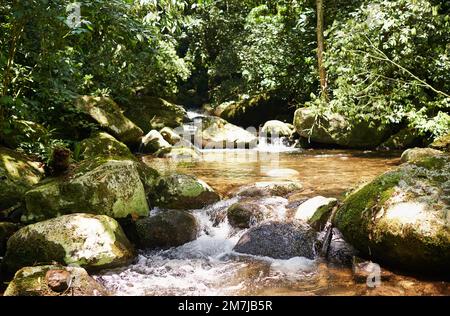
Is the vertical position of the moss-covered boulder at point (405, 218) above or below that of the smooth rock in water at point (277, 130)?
below

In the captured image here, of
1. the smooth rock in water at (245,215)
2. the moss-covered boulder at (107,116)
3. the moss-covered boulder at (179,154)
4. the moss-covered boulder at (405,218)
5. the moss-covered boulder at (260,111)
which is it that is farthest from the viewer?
the moss-covered boulder at (260,111)

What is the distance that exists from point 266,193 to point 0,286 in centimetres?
410

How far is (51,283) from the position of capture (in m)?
3.29

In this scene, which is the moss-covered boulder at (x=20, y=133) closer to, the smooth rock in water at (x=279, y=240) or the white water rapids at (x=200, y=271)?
the white water rapids at (x=200, y=271)

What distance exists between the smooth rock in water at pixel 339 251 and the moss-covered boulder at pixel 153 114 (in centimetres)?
1148

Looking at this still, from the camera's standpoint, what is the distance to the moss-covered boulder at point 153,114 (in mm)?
15328

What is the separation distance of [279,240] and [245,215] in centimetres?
91

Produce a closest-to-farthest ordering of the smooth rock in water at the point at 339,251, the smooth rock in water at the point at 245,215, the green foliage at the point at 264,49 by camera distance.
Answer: the smooth rock in water at the point at 339,251
the smooth rock in water at the point at 245,215
the green foliage at the point at 264,49

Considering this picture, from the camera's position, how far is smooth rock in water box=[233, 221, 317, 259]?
4578mm

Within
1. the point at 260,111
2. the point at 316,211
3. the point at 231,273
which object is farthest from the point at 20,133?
the point at 260,111

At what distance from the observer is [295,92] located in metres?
17.2

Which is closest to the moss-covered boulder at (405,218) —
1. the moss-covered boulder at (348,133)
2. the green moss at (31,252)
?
the green moss at (31,252)
